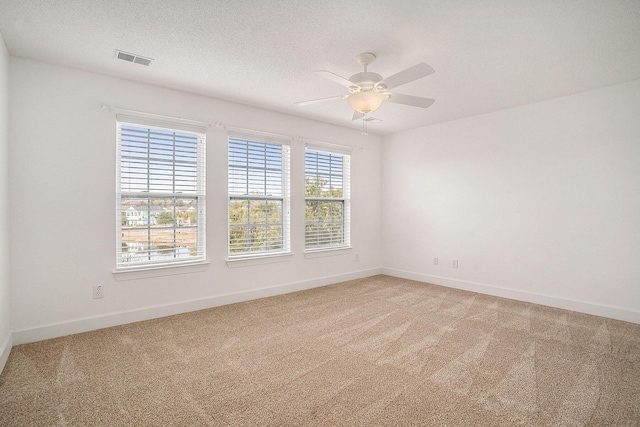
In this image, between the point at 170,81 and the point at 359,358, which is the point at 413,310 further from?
the point at 170,81

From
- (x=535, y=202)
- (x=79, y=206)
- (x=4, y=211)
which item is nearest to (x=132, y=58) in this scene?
(x=79, y=206)

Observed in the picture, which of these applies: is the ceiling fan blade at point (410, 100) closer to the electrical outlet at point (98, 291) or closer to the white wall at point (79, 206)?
→ the white wall at point (79, 206)

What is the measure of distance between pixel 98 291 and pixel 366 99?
10.7ft

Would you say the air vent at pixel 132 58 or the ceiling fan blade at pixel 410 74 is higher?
the air vent at pixel 132 58

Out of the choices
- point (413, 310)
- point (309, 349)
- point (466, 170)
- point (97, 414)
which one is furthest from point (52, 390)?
point (466, 170)

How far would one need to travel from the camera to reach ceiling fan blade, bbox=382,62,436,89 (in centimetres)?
231

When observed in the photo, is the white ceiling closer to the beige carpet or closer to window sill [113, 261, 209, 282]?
window sill [113, 261, 209, 282]

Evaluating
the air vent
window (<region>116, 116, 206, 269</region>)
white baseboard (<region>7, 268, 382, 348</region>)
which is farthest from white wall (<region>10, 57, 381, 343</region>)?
the air vent

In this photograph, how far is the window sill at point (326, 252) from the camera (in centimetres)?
508

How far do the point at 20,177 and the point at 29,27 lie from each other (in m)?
1.31

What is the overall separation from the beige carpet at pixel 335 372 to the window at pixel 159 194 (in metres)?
0.78

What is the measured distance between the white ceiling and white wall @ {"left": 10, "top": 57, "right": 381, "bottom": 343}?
0.23m

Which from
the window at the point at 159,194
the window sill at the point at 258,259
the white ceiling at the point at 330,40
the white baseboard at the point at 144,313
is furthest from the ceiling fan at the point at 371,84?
the white baseboard at the point at 144,313

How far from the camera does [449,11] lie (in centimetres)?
227
